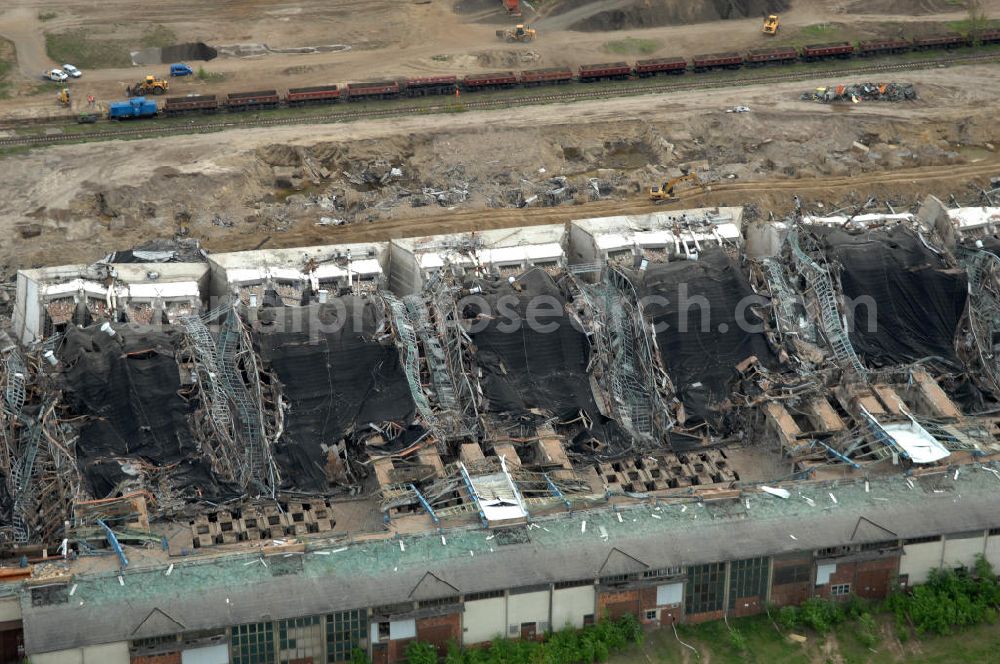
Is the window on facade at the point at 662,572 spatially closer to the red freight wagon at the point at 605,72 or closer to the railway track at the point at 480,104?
the railway track at the point at 480,104

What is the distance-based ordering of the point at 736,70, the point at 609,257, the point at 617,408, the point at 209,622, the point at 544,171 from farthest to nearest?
1. the point at 736,70
2. the point at 544,171
3. the point at 609,257
4. the point at 617,408
5. the point at 209,622

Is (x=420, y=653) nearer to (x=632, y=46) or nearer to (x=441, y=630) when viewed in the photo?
(x=441, y=630)

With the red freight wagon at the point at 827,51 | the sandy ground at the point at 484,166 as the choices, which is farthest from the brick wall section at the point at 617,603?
the red freight wagon at the point at 827,51

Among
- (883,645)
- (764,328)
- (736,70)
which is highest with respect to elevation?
(736,70)

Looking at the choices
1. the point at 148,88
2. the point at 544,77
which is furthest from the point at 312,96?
the point at 544,77

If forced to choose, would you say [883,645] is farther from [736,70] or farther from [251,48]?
[251,48]

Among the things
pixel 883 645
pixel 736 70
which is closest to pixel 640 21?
pixel 736 70
